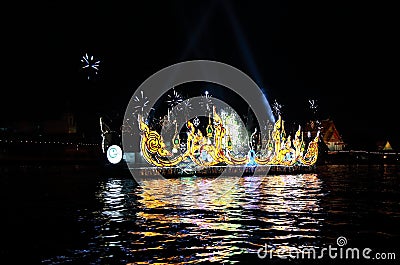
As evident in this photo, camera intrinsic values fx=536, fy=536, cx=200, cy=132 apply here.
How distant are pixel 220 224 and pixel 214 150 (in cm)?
3061

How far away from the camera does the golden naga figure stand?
41656 millimetres

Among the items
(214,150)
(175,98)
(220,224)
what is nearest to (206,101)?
(175,98)

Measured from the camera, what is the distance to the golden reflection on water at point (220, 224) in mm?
12009

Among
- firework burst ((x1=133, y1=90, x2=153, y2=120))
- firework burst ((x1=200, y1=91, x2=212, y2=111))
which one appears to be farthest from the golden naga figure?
firework burst ((x1=133, y1=90, x2=153, y2=120))

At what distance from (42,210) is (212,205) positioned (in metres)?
6.42

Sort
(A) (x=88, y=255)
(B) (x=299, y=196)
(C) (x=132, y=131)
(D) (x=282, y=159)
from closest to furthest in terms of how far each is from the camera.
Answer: (A) (x=88, y=255), (B) (x=299, y=196), (D) (x=282, y=159), (C) (x=132, y=131)

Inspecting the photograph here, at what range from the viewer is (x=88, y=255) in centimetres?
1145

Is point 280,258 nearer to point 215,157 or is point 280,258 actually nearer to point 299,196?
point 299,196

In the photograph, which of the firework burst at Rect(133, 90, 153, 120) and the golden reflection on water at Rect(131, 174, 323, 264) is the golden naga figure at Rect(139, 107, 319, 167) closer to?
the golden reflection on water at Rect(131, 174, 323, 264)

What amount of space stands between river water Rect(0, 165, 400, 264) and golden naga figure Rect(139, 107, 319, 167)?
53.0 feet

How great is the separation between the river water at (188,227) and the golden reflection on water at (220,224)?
23mm

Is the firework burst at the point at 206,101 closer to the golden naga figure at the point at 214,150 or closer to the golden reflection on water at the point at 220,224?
the golden naga figure at the point at 214,150

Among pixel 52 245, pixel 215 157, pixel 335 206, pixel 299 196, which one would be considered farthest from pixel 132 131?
pixel 52 245

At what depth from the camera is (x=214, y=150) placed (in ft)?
152
